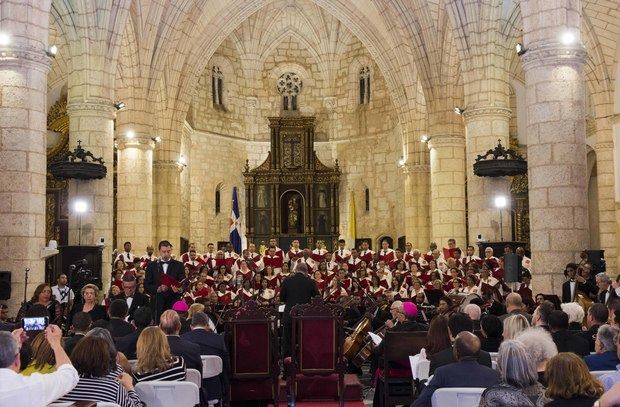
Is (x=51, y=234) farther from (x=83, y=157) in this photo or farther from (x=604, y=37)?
(x=604, y=37)

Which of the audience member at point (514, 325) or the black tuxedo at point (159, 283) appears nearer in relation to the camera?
the audience member at point (514, 325)

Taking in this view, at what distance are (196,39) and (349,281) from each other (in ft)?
48.0

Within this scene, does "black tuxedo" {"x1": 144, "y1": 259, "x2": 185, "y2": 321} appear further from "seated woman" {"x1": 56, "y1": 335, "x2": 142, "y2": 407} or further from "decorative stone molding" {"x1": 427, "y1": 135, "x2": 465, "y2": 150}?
"decorative stone molding" {"x1": 427, "y1": 135, "x2": 465, "y2": 150}

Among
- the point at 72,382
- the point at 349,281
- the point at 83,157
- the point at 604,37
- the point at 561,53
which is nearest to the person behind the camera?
the point at 72,382

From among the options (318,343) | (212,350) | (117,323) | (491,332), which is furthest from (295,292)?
(491,332)

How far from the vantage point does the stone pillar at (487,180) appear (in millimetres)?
17891

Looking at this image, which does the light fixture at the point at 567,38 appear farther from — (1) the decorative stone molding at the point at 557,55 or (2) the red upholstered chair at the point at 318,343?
(2) the red upholstered chair at the point at 318,343

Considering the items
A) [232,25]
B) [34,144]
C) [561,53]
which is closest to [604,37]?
[561,53]

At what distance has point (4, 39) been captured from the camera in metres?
12.1

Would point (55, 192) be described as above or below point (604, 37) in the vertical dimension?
below

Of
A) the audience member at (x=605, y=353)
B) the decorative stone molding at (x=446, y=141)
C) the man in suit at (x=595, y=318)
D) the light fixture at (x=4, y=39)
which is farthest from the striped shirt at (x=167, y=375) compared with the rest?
the decorative stone molding at (x=446, y=141)

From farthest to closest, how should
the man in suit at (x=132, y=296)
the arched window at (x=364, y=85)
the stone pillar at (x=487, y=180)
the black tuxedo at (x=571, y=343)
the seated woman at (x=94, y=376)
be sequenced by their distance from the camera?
the arched window at (x=364, y=85), the stone pillar at (x=487, y=180), the man in suit at (x=132, y=296), the black tuxedo at (x=571, y=343), the seated woman at (x=94, y=376)

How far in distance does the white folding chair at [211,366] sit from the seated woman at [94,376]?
7.21 feet

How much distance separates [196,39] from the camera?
27016 mm
